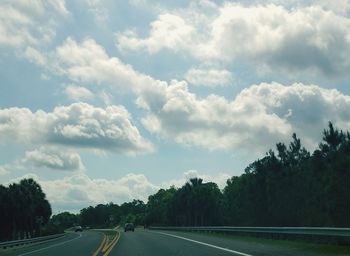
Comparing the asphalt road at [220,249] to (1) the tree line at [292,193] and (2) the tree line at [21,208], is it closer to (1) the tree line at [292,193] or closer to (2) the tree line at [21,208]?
→ (1) the tree line at [292,193]

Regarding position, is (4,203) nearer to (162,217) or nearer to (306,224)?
(306,224)

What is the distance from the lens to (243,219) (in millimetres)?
104125

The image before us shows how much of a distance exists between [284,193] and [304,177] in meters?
4.87

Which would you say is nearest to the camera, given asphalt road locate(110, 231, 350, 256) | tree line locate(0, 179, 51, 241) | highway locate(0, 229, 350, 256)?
asphalt road locate(110, 231, 350, 256)

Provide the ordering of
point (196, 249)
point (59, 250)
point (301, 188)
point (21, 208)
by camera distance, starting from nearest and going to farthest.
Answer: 1. point (196, 249)
2. point (59, 250)
3. point (301, 188)
4. point (21, 208)

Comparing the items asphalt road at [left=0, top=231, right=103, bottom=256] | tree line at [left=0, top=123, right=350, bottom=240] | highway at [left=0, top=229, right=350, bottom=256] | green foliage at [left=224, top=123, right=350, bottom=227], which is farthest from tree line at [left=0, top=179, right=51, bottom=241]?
highway at [left=0, top=229, right=350, bottom=256]

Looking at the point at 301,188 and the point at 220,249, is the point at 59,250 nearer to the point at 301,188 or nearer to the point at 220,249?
the point at 220,249

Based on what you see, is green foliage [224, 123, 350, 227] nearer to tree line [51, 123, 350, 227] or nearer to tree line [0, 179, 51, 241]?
tree line [51, 123, 350, 227]

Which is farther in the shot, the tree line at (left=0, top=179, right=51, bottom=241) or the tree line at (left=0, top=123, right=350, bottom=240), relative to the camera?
the tree line at (left=0, top=179, right=51, bottom=241)

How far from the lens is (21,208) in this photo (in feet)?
292

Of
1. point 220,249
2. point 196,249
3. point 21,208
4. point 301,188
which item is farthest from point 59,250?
point 21,208

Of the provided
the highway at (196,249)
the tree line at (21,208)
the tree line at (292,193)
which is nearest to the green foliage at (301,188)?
the tree line at (292,193)

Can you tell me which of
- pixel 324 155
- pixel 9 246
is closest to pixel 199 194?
pixel 324 155

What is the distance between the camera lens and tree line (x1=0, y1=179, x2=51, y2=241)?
8750 cm
